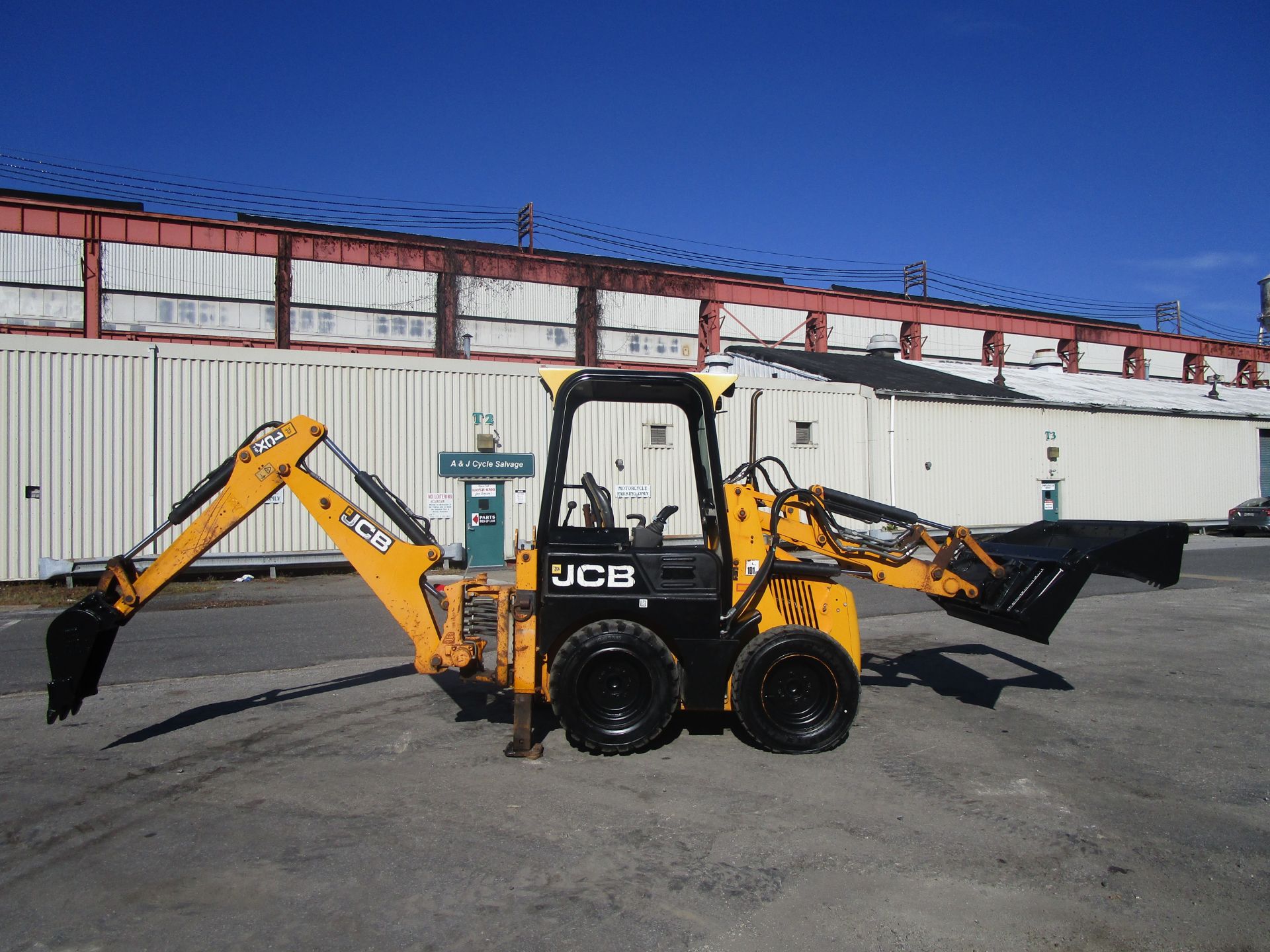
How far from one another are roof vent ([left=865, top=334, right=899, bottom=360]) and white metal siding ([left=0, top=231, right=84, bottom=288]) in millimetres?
27927

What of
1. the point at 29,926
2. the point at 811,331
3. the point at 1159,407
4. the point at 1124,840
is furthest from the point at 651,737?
the point at 811,331

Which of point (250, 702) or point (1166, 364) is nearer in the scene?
point (250, 702)

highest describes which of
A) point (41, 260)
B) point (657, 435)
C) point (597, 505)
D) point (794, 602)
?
point (41, 260)

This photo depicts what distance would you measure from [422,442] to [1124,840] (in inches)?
615

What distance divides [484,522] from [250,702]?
38.0 feet

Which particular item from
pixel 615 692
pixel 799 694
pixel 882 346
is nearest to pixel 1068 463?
pixel 882 346

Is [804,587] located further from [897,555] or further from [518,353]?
[518,353]

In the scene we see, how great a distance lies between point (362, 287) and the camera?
32688mm

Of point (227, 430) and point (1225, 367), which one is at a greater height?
point (1225, 367)

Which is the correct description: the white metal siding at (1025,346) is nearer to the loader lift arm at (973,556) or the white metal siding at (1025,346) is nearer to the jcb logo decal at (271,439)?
the loader lift arm at (973,556)

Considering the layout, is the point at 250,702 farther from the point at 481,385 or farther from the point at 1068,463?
the point at 1068,463

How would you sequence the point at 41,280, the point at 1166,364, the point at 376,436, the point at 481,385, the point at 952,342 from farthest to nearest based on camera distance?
the point at 1166,364
the point at 952,342
the point at 41,280
the point at 481,385
the point at 376,436

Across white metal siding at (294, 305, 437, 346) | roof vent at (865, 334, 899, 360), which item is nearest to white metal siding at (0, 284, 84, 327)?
white metal siding at (294, 305, 437, 346)

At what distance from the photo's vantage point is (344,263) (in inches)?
1276
